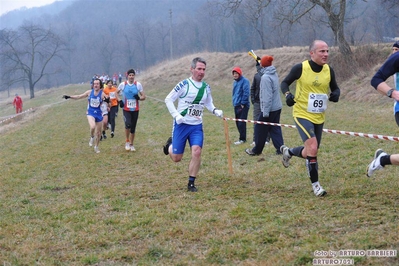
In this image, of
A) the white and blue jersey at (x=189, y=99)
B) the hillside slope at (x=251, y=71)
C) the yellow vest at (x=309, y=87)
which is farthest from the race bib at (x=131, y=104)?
the hillside slope at (x=251, y=71)

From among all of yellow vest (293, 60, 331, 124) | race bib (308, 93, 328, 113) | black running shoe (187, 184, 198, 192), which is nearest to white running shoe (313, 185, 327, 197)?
yellow vest (293, 60, 331, 124)

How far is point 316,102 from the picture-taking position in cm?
654

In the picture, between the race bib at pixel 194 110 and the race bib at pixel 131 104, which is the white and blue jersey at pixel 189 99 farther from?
the race bib at pixel 131 104

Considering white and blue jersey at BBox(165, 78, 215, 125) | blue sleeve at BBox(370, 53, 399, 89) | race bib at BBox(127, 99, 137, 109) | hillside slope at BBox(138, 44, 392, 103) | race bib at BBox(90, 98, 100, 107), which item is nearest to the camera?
blue sleeve at BBox(370, 53, 399, 89)

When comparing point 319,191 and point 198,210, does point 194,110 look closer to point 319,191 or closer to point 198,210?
point 198,210

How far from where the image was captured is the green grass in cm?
467

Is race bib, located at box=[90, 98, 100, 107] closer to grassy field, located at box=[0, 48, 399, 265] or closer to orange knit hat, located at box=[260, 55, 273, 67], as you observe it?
grassy field, located at box=[0, 48, 399, 265]

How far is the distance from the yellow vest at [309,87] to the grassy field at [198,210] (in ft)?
3.65

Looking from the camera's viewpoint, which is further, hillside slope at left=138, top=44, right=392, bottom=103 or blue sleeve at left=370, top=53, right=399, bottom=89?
hillside slope at left=138, top=44, right=392, bottom=103

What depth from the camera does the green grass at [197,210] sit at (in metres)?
4.67

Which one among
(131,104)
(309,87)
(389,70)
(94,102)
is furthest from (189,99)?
(94,102)

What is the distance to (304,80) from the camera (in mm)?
6504

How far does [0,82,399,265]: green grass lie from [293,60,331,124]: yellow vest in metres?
1.11

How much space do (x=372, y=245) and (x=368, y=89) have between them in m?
20.5
